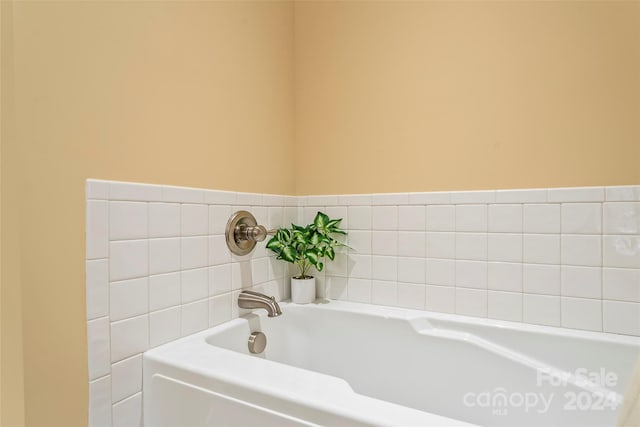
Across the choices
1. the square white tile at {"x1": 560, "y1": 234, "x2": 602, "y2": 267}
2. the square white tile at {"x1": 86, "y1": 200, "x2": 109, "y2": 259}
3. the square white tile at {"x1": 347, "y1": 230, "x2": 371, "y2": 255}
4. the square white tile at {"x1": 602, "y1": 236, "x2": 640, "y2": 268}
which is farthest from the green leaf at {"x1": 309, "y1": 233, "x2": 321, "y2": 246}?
the square white tile at {"x1": 602, "y1": 236, "x2": 640, "y2": 268}

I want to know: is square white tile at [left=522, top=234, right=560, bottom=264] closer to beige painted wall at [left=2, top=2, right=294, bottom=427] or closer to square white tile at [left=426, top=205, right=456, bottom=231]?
square white tile at [left=426, top=205, right=456, bottom=231]

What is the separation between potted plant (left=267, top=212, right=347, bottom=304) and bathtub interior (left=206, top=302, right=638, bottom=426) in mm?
83

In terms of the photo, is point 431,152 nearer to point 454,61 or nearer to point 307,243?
point 454,61

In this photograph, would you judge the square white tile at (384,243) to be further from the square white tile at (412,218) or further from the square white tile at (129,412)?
the square white tile at (129,412)

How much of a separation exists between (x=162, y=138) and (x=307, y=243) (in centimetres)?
67

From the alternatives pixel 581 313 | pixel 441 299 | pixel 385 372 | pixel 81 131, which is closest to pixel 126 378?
pixel 81 131

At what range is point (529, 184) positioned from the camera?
118 cm

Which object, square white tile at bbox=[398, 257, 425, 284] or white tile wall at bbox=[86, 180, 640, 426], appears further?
square white tile at bbox=[398, 257, 425, 284]

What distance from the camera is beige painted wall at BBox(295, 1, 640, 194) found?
3.54 ft

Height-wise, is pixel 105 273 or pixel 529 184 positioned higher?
pixel 529 184

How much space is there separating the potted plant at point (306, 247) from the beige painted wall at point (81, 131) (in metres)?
0.31

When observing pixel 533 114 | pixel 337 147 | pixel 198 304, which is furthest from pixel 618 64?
pixel 198 304

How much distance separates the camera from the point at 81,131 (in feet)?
2.63

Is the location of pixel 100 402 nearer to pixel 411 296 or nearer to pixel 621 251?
pixel 411 296
